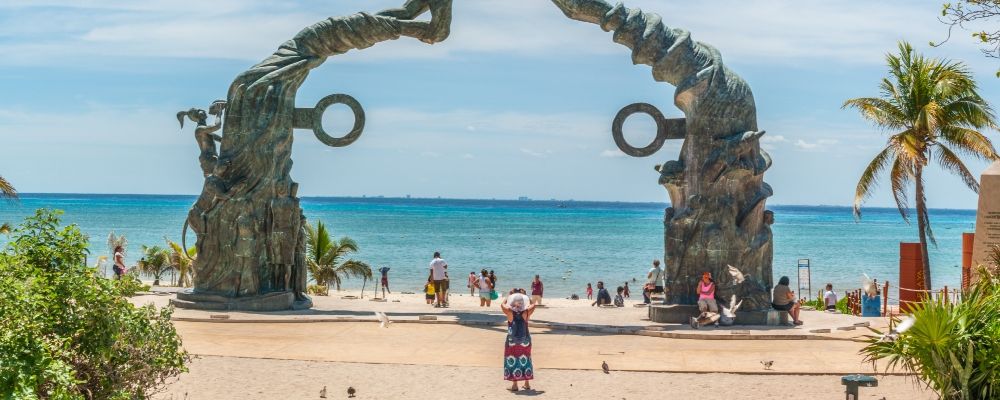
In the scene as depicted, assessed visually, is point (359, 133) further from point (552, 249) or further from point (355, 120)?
point (552, 249)

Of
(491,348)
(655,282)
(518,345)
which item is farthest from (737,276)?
(518,345)

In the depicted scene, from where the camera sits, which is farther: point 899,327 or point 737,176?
point 737,176

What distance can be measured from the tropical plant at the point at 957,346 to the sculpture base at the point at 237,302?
1142 cm

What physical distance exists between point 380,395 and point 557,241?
6888 cm

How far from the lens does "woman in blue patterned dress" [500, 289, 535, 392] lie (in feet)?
39.5

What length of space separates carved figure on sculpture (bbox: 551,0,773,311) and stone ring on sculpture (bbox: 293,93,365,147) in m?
4.03

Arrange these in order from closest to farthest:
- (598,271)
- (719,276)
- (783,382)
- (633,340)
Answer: (783,382) → (633,340) → (719,276) → (598,271)

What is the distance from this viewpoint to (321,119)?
62.9ft

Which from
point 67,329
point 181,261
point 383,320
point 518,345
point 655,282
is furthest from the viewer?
point 181,261

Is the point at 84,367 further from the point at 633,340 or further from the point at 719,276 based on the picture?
the point at 719,276

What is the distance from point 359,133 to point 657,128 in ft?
16.9

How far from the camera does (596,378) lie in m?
12.8

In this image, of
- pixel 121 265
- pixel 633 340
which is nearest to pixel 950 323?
pixel 633 340

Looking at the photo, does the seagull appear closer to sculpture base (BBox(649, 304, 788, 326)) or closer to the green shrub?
sculpture base (BBox(649, 304, 788, 326))
